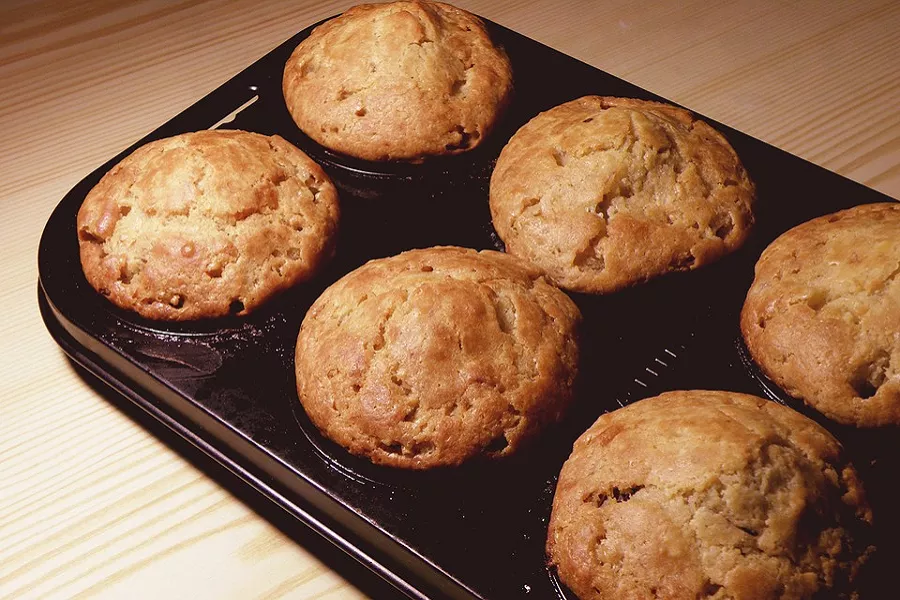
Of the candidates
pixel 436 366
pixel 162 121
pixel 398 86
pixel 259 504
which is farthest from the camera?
pixel 162 121

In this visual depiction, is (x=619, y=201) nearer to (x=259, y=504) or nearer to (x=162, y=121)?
(x=259, y=504)

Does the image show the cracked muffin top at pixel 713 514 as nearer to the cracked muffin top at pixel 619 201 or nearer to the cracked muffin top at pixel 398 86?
the cracked muffin top at pixel 619 201

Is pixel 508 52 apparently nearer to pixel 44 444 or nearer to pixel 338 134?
pixel 338 134

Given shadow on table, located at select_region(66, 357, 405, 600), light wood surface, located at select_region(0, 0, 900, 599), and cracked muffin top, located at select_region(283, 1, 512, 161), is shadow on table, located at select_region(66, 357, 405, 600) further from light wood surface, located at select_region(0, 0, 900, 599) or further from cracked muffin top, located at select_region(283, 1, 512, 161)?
cracked muffin top, located at select_region(283, 1, 512, 161)

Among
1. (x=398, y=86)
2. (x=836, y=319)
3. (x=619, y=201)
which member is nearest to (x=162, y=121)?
(x=398, y=86)

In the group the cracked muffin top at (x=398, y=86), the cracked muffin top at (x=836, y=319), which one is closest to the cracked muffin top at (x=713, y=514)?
the cracked muffin top at (x=836, y=319)

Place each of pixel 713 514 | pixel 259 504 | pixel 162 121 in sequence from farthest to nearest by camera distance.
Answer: pixel 162 121 < pixel 259 504 < pixel 713 514

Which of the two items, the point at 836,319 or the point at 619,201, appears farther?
the point at 619,201

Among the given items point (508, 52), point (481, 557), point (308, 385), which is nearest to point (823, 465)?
point (481, 557)
